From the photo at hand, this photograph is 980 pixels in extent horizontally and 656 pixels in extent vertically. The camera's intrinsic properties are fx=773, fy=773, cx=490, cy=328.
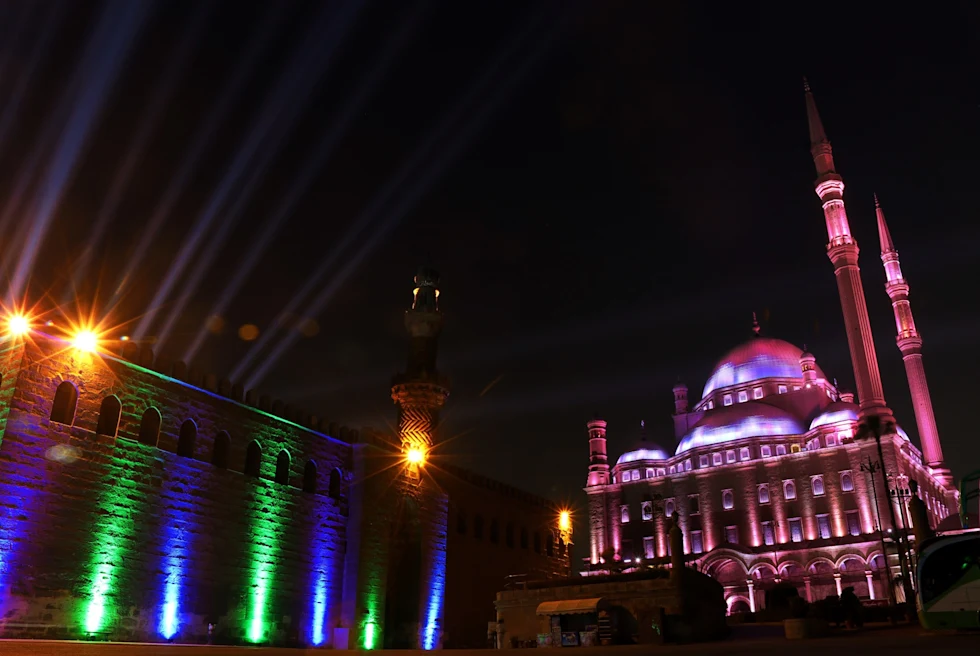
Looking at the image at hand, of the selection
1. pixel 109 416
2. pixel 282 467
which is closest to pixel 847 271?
pixel 282 467

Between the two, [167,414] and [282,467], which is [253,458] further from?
[167,414]

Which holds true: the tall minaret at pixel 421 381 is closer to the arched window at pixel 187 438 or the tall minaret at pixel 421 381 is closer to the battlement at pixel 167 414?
the battlement at pixel 167 414

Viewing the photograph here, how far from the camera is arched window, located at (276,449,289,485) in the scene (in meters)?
22.1

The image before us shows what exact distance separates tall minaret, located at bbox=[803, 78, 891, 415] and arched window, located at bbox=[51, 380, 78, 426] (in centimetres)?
3767

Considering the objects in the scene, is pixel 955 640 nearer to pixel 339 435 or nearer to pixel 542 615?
pixel 542 615

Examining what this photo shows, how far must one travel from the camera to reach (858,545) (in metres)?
39.0

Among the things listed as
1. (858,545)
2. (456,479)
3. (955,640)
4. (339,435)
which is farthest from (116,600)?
(858,545)

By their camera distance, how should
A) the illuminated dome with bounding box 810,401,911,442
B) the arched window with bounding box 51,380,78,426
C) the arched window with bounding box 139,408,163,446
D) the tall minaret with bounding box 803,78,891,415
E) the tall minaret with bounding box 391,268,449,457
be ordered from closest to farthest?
the arched window with bounding box 51,380,78,426 → the arched window with bounding box 139,408,163,446 → the tall minaret with bounding box 391,268,449,457 → the tall minaret with bounding box 803,78,891,415 → the illuminated dome with bounding box 810,401,911,442

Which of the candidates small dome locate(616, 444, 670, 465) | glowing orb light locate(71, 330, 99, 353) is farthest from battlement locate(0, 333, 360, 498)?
small dome locate(616, 444, 670, 465)

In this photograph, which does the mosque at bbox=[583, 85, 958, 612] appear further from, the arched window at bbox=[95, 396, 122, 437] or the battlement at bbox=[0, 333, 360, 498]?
the arched window at bbox=[95, 396, 122, 437]

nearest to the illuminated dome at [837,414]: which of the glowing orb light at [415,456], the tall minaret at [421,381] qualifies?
the tall minaret at [421,381]

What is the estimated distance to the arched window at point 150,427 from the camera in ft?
61.5

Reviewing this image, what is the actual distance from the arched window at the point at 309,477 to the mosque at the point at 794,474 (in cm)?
1887

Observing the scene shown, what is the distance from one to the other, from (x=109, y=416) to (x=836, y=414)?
131 ft
